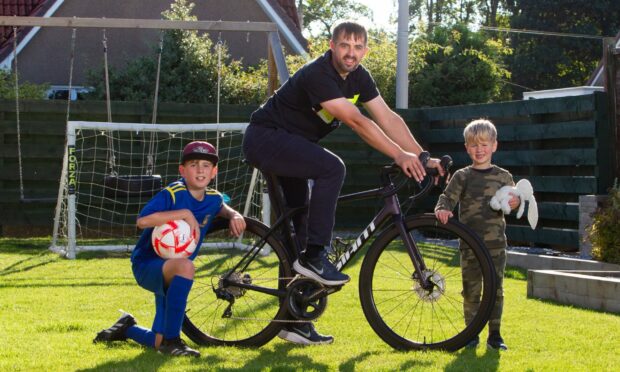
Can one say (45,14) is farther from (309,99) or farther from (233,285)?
(309,99)

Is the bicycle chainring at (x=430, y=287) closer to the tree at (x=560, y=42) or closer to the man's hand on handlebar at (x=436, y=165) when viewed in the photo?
the man's hand on handlebar at (x=436, y=165)

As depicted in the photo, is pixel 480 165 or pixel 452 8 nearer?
pixel 480 165

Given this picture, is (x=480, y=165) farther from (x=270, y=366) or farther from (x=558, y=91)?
(x=558, y=91)

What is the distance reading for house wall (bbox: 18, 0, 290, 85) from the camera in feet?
70.0

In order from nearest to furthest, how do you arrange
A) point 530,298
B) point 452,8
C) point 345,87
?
point 345,87 < point 530,298 < point 452,8

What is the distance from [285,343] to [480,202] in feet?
4.30

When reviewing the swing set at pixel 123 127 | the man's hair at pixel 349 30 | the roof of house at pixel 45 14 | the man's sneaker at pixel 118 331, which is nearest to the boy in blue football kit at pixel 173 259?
the man's sneaker at pixel 118 331

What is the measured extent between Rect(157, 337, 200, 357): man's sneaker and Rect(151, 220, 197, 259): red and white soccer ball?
1.38 feet

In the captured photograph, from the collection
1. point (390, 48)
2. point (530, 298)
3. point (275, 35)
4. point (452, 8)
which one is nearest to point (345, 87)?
point (530, 298)

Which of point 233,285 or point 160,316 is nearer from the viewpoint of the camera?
point 160,316

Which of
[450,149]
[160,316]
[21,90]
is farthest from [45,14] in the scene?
[160,316]

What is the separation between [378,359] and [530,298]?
2969 millimetres

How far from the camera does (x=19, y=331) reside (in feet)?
20.1

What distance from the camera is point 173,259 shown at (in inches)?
216
